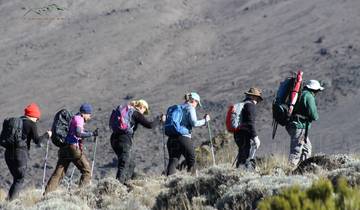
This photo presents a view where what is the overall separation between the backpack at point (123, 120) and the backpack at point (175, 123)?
49cm

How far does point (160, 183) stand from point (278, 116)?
5.74ft

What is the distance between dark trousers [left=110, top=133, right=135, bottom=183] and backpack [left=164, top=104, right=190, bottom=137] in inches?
21.7

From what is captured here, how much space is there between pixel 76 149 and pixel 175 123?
1356mm

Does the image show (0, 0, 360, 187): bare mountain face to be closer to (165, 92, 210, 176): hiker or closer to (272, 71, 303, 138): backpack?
(165, 92, 210, 176): hiker

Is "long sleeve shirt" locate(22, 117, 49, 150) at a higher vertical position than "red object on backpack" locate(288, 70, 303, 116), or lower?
lower

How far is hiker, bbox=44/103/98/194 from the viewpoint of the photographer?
1254 cm

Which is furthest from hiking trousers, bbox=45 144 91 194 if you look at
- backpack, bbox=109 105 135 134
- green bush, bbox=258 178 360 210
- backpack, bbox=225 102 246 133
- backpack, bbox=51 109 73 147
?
green bush, bbox=258 178 360 210

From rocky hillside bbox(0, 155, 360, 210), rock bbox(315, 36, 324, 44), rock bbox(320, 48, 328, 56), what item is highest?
rock bbox(315, 36, 324, 44)

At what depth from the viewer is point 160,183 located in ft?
38.4

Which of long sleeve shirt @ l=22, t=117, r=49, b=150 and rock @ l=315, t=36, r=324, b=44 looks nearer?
long sleeve shirt @ l=22, t=117, r=49, b=150

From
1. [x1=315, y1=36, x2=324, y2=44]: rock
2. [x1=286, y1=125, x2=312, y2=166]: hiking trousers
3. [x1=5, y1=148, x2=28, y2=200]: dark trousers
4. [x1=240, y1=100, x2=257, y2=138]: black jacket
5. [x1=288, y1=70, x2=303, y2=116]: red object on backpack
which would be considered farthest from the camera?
[x1=315, y1=36, x2=324, y2=44]: rock

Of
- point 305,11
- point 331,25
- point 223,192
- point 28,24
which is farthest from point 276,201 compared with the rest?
point 28,24

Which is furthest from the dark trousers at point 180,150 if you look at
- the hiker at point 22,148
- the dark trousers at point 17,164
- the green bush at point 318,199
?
the green bush at point 318,199

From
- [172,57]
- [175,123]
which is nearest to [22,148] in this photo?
[175,123]
